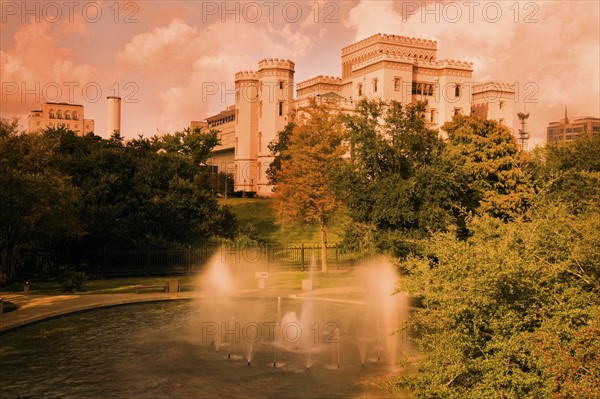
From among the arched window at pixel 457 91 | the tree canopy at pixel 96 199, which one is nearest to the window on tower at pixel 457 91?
the arched window at pixel 457 91

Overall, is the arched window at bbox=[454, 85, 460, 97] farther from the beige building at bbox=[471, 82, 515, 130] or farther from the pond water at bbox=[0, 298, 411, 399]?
the pond water at bbox=[0, 298, 411, 399]

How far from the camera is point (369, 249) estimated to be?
103 ft

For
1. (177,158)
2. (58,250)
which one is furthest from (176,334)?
(177,158)

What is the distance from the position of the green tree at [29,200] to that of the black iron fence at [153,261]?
1269 mm

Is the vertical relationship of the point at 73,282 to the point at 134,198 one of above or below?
below

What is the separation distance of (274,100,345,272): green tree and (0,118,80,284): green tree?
16375 millimetres

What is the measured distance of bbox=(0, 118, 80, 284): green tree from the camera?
30516 millimetres

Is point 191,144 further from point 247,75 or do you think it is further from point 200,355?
point 200,355

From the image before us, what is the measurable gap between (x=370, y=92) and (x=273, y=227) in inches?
→ 1242

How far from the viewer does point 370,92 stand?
81750 mm

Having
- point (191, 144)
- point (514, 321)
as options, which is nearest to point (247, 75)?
point (191, 144)

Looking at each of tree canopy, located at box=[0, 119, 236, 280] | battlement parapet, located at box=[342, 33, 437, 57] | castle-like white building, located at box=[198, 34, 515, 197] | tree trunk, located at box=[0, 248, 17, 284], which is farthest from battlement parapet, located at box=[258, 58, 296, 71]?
tree trunk, located at box=[0, 248, 17, 284]

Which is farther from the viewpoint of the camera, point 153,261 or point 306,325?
point 153,261

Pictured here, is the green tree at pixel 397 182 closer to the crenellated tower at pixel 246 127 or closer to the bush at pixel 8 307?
the bush at pixel 8 307
